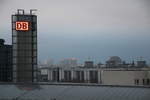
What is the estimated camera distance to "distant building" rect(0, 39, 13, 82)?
78.3 ft

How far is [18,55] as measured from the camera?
20.4 metres

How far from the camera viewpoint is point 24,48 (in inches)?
806

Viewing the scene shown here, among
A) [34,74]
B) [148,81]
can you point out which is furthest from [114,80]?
[34,74]

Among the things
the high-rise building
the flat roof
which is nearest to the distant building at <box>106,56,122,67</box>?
the high-rise building

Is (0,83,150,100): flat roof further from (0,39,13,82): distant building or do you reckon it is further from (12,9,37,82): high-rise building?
(0,39,13,82): distant building

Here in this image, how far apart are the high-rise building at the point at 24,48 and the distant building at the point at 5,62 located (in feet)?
10.2

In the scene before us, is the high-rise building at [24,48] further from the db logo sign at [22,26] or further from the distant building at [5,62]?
the distant building at [5,62]

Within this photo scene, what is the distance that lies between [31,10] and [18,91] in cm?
1059

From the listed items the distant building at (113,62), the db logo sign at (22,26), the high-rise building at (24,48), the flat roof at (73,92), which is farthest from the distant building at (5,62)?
the distant building at (113,62)

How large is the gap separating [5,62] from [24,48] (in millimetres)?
4792

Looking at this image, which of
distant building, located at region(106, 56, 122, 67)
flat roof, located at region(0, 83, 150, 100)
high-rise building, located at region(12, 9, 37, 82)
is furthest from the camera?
distant building, located at region(106, 56, 122, 67)

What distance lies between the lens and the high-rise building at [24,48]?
20.3 metres

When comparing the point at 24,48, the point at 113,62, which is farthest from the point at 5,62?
the point at 113,62

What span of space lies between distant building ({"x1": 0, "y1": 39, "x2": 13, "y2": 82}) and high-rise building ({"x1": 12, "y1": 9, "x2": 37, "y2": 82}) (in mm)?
3119
